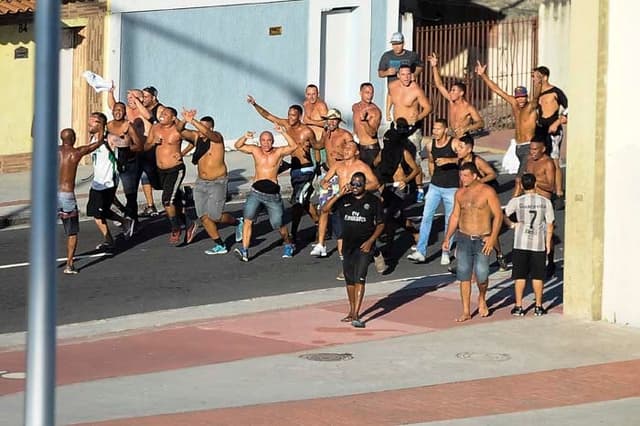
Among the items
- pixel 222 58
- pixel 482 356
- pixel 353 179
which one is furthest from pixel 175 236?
pixel 222 58

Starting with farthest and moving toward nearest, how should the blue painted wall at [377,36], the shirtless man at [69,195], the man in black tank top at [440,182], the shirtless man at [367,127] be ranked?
the blue painted wall at [377,36] < the shirtless man at [367,127] < the man in black tank top at [440,182] < the shirtless man at [69,195]

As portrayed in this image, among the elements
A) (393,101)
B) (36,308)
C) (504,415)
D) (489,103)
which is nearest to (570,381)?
(504,415)

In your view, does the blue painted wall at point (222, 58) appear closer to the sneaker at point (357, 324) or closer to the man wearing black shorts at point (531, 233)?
the sneaker at point (357, 324)

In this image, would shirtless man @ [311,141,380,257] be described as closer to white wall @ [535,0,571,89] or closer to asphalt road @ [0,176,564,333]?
asphalt road @ [0,176,564,333]

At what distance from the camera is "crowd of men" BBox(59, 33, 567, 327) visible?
49.7ft

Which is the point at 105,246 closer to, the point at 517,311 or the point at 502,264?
the point at 502,264

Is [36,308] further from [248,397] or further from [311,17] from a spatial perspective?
[311,17]

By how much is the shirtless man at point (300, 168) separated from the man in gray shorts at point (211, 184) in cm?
92

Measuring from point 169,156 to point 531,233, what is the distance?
226 inches

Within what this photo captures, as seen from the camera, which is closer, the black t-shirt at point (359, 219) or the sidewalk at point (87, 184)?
the black t-shirt at point (359, 219)

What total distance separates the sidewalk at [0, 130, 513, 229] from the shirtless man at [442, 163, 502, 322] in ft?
23.8

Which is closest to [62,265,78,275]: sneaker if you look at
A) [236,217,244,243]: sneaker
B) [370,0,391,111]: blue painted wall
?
[236,217,244,243]: sneaker

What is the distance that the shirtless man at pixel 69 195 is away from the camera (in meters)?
17.2

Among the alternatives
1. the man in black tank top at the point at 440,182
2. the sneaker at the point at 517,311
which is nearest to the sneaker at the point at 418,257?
the man in black tank top at the point at 440,182
